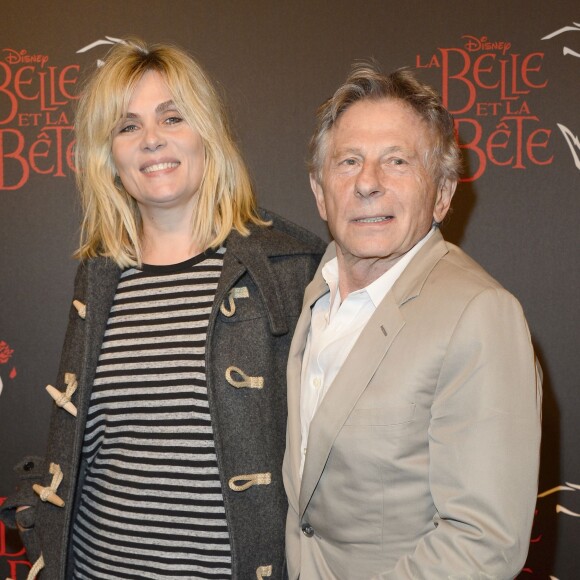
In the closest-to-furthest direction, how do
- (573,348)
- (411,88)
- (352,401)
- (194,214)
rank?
(352,401), (411,88), (194,214), (573,348)

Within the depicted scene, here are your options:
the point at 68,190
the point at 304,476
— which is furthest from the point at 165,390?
the point at 68,190

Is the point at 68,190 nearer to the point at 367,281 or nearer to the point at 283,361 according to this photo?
the point at 283,361

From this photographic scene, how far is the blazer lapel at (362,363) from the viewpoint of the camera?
1393mm

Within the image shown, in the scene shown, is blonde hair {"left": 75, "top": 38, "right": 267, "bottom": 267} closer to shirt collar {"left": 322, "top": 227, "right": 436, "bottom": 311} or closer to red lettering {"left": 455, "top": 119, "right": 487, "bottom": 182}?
shirt collar {"left": 322, "top": 227, "right": 436, "bottom": 311}

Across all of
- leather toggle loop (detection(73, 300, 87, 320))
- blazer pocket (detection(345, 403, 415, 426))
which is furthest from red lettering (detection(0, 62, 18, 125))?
blazer pocket (detection(345, 403, 415, 426))

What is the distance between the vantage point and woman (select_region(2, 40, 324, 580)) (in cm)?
168

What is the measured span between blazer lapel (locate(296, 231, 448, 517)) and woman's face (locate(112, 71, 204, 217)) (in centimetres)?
70

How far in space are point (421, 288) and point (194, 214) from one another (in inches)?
Answer: 29.8

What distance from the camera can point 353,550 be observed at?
145cm

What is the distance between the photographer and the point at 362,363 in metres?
1.41

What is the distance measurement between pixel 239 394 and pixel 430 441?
55 centimetres

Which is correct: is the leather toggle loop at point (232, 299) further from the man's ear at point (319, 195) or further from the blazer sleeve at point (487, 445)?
the blazer sleeve at point (487, 445)

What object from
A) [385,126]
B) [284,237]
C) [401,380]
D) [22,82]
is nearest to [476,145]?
[284,237]

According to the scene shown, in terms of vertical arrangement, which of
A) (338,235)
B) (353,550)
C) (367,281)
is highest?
(338,235)
